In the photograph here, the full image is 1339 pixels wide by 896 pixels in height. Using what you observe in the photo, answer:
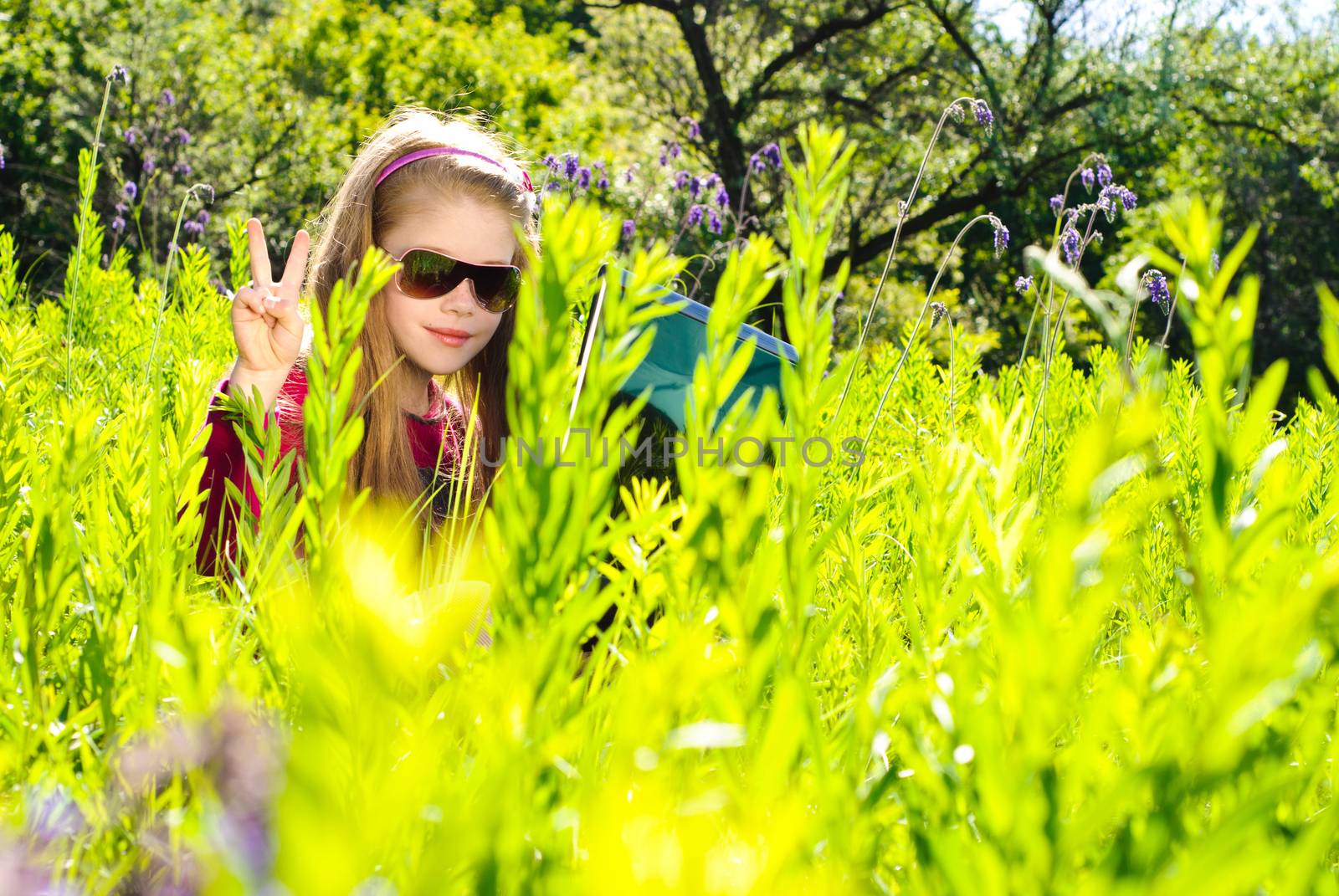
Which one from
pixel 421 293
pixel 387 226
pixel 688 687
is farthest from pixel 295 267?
pixel 688 687

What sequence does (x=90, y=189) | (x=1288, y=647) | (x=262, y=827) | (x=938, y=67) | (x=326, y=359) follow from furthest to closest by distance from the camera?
(x=938, y=67) → (x=90, y=189) → (x=326, y=359) → (x=262, y=827) → (x=1288, y=647)

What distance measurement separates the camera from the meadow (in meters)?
0.38

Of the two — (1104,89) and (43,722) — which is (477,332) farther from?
(1104,89)

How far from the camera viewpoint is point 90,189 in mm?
2033

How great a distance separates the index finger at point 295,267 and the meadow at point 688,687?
1.19m

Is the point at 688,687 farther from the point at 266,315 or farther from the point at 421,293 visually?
the point at 421,293

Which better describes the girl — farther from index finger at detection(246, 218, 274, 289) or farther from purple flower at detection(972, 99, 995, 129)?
purple flower at detection(972, 99, 995, 129)

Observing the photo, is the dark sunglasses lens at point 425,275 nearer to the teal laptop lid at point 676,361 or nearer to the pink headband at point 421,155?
the pink headband at point 421,155

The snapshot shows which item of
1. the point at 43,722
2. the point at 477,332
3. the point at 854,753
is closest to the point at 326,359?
the point at 43,722

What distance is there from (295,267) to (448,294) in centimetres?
97

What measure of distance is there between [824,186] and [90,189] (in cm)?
192

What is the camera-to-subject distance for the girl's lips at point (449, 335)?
2979 millimetres

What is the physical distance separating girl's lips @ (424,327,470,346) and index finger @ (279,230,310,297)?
2.80 feet

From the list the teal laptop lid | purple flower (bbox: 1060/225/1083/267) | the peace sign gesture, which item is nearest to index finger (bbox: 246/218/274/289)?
the peace sign gesture
